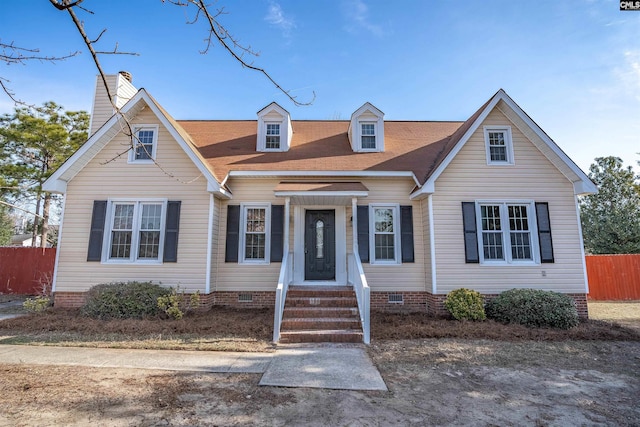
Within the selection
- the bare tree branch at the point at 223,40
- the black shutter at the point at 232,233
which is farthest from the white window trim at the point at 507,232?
the bare tree branch at the point at 223,40

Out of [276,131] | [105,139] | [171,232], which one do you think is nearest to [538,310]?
[276,131]

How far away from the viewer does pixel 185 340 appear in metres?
6.54

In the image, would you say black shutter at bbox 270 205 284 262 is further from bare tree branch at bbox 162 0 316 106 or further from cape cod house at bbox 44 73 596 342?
bare tree branch at bbox 162 0 316 106

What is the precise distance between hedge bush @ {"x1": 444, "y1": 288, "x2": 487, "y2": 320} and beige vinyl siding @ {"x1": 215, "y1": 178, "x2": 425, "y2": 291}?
1309 mm

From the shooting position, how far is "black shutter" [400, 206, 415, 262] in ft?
31.2

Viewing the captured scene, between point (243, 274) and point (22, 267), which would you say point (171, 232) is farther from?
point (22, 267)

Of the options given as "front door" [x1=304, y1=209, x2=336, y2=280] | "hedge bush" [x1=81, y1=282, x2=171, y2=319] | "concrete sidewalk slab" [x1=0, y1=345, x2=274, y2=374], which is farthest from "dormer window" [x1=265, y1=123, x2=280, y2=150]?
"concrete sidewalk slab" [x1=0, y1=345, x2=274, y2=374]

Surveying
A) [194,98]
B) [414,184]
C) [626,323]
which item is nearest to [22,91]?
[194,98]

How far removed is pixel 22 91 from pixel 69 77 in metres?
0.59

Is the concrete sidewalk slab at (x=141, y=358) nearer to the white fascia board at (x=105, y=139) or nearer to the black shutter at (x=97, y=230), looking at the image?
the black shutter at (x=97, y=230)

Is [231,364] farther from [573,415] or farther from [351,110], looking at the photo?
[351,110]

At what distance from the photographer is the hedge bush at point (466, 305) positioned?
8086 mm

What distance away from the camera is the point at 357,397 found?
411 centimetres

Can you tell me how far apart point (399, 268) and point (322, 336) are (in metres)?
3.72
